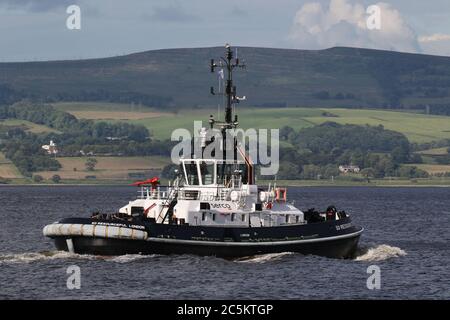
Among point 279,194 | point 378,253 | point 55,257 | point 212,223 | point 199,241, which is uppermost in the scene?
point 279,194

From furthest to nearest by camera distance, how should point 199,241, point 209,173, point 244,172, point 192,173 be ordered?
point 244,172 → point 209,173 → point 192,173 → point 199,241

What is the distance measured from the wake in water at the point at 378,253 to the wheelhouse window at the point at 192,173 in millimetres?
9678

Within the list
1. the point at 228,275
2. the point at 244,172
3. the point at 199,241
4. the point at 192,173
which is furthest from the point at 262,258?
the point at 192,173

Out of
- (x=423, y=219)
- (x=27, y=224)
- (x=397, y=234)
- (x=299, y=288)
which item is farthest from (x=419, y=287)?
(x=423, y=219)

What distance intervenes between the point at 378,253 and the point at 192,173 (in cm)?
1191

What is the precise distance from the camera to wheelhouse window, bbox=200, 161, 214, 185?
59.3 m

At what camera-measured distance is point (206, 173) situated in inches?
2340

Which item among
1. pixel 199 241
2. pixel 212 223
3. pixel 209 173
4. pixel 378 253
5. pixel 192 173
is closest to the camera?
pixel 199 241

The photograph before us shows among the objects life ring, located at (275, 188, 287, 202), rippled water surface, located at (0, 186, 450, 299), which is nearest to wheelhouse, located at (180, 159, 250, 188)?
life ring, located at (275, 188, 287, 202)

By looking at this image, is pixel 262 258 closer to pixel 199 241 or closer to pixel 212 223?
pixel 212 223

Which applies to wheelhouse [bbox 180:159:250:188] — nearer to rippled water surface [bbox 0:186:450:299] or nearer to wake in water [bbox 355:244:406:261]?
rippled water surface [bbox 0:186:450:299]

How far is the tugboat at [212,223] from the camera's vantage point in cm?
5608

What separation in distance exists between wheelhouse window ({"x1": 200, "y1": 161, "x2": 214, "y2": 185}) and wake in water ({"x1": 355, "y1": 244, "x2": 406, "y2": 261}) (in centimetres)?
905
